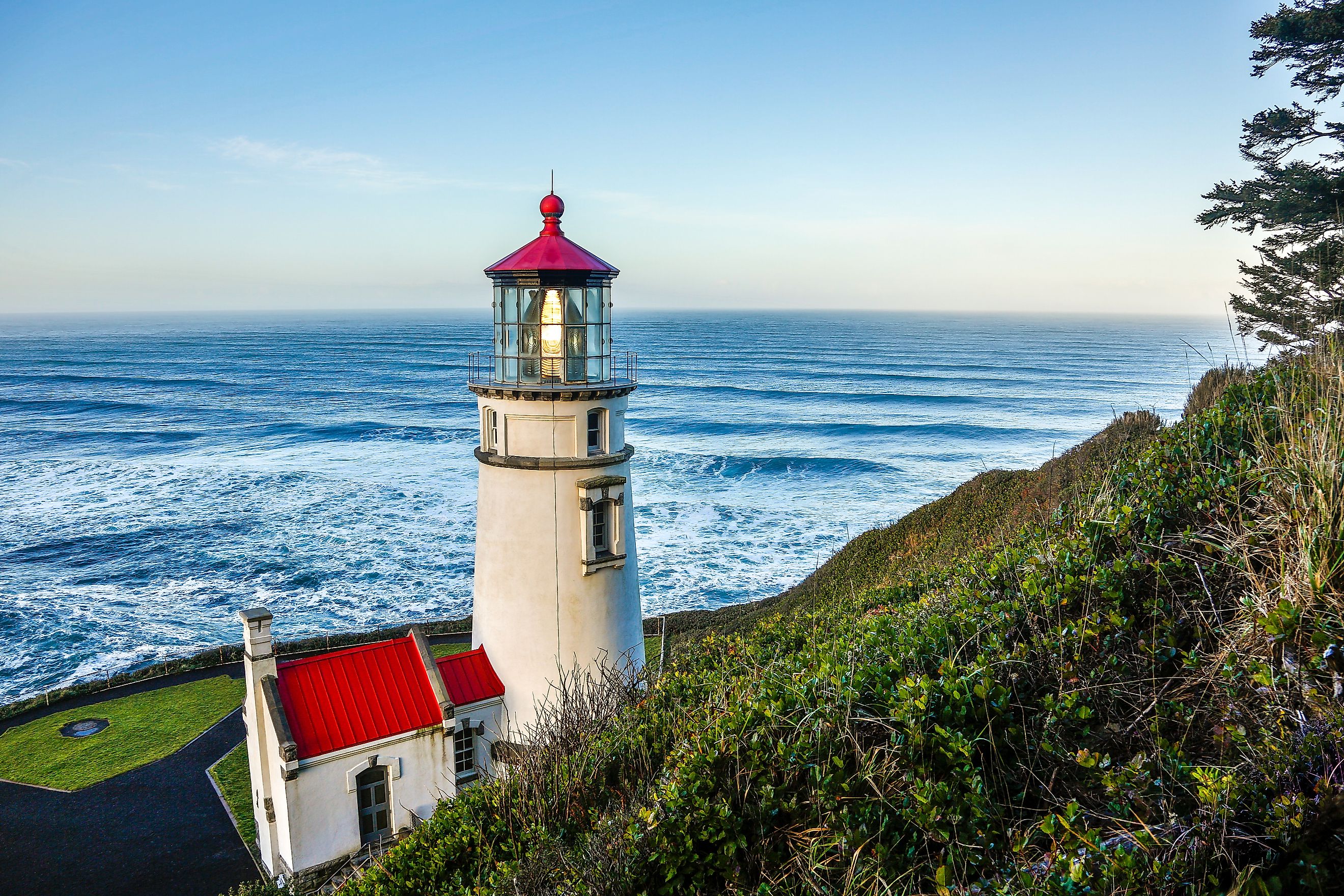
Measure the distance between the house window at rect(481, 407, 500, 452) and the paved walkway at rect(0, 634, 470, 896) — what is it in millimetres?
6762

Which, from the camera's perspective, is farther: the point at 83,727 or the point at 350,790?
the point at 83,727

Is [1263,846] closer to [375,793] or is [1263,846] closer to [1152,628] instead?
[1152,628]

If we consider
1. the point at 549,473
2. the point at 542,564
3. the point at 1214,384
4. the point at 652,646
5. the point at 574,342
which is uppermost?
the point at 574,342

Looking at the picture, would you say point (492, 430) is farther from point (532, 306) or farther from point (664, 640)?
point (664, 640)

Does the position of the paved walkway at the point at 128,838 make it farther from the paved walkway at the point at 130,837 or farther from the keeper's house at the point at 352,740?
the keeper's house at the point at 352,740

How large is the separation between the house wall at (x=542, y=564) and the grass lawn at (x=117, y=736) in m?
7.65

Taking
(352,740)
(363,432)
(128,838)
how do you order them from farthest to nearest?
(363,432)
(128,838)
(352,740)

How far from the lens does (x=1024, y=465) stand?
117 ft

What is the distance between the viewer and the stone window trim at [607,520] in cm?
1087

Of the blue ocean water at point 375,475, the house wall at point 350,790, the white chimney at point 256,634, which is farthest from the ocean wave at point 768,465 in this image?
the white chimney at point 256,634

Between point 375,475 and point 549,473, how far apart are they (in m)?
28.6

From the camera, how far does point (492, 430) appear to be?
435 inches

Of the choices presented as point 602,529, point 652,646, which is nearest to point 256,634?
point 602,529

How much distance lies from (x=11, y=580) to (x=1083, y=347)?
11522 centimetres
